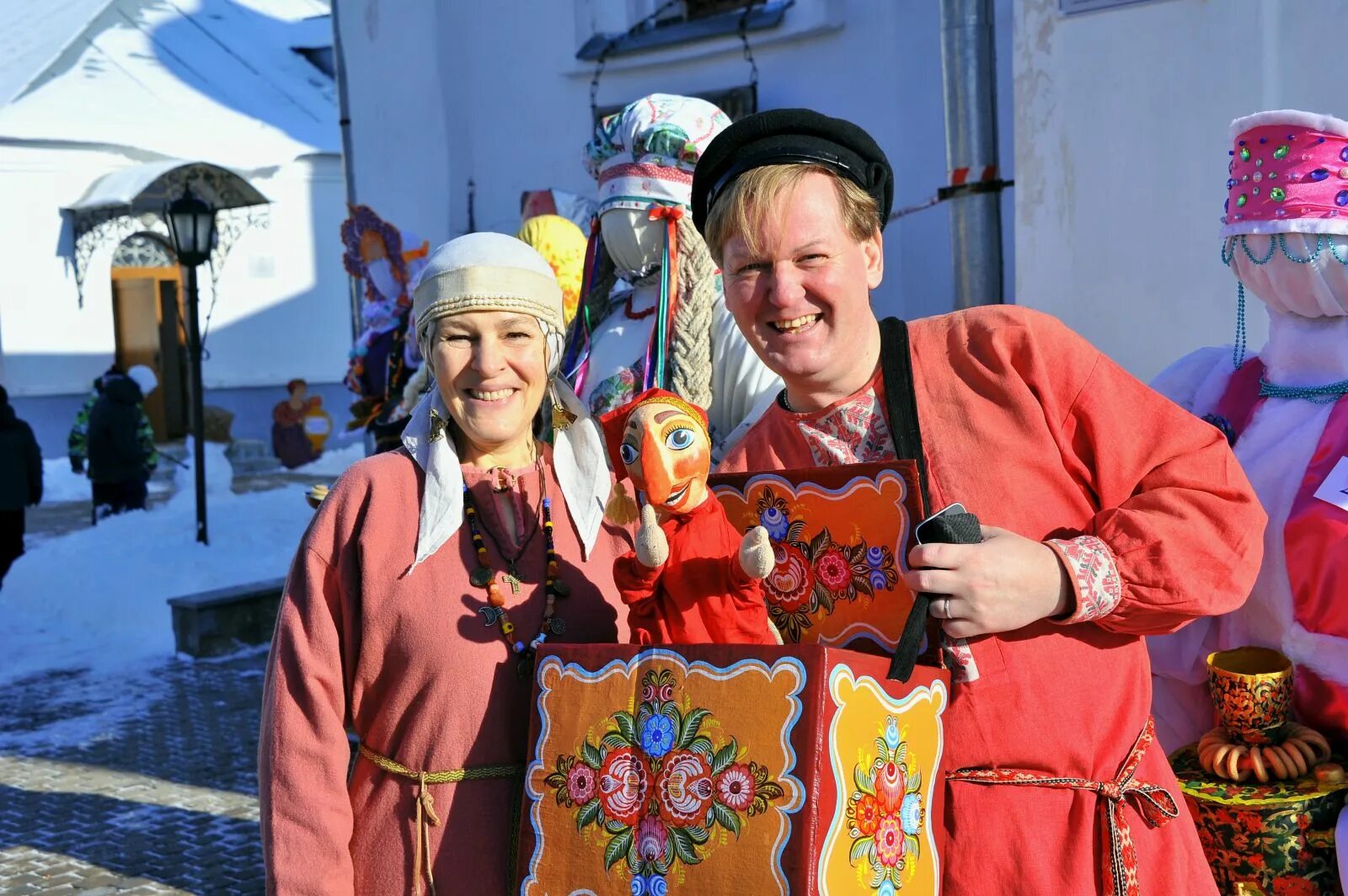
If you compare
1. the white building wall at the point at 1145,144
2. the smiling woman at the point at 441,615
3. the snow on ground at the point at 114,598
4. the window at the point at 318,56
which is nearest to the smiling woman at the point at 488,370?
the smiling woman at the point at 441,615

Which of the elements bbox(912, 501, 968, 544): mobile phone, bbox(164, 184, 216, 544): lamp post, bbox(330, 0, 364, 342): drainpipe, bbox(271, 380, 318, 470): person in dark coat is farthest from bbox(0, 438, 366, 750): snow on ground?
bbox(271, 380, 318, 470): person in dark coat

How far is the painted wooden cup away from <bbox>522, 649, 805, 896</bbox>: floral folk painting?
1515 millimetres

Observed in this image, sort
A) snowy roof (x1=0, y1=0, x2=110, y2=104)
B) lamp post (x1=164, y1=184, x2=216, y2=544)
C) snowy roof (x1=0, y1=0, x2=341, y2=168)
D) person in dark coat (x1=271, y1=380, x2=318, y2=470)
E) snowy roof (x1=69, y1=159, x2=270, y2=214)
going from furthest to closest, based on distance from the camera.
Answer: person in dark coat (x1=271, y1=380, x2=318, y2=470)
snowy roof (x1=0, y1=0, x2=341, y2=168)
snowy roof (x1=0, y1=0, x2=110, y2=104)
snowy roof (x1=69, y1=159, x2=270, y2=214)
lamp post (x1=164, y1=184, x2=216, y2=544)

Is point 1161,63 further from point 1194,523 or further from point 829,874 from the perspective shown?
point 829,874

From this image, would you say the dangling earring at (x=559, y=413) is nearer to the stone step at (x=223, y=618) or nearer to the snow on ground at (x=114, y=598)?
the snow on ground at (x=114, y=598)

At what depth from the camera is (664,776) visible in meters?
1.66

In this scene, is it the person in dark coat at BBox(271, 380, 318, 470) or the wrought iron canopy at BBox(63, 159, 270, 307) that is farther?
the person in dark coat at BBox(271, 380, 318, 470)

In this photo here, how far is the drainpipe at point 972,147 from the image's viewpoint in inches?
233

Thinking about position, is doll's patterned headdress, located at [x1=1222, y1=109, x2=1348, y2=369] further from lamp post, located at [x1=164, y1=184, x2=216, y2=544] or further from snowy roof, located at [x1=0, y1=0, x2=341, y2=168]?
snowy roof, located at [x1=0, y1=0, x2=341, y2=168]

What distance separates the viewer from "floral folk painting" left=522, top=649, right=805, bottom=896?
156 centimetres

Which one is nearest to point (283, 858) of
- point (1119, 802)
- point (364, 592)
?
point (364, 592)

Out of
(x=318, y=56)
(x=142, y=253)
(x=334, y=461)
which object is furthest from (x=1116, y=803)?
(x=318, y=56)

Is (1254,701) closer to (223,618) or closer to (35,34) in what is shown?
(223,618)

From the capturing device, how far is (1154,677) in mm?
3098
